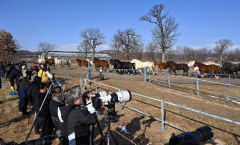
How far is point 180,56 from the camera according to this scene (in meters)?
77.0

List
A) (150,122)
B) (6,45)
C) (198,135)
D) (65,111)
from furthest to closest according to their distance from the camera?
(6,45), (150,122), (65,111), (198,135)

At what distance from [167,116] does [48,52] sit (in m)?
52.1

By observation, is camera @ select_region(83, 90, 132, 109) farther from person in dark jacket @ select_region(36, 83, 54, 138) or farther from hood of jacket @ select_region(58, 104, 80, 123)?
person in dark jacket @ select_region(36, 83, 54, 138)

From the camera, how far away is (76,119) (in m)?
2.27

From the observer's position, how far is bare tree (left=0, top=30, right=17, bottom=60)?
108 feet

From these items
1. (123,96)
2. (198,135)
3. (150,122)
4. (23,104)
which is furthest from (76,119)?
(23,104)

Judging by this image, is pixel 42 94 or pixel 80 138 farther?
pixel 42 94

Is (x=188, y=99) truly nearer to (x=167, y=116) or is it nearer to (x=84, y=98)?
(x=167, y=116)

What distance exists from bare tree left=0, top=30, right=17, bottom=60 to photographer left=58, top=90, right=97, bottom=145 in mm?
37343

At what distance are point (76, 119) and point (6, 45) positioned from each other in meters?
41.3

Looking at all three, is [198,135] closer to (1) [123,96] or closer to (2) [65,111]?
(1) [123,96]

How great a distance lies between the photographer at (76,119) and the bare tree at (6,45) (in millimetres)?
37343

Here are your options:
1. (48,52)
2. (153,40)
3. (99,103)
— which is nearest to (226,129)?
(99,103)

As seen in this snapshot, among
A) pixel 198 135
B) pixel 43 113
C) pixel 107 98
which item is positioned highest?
pixel 107 98
